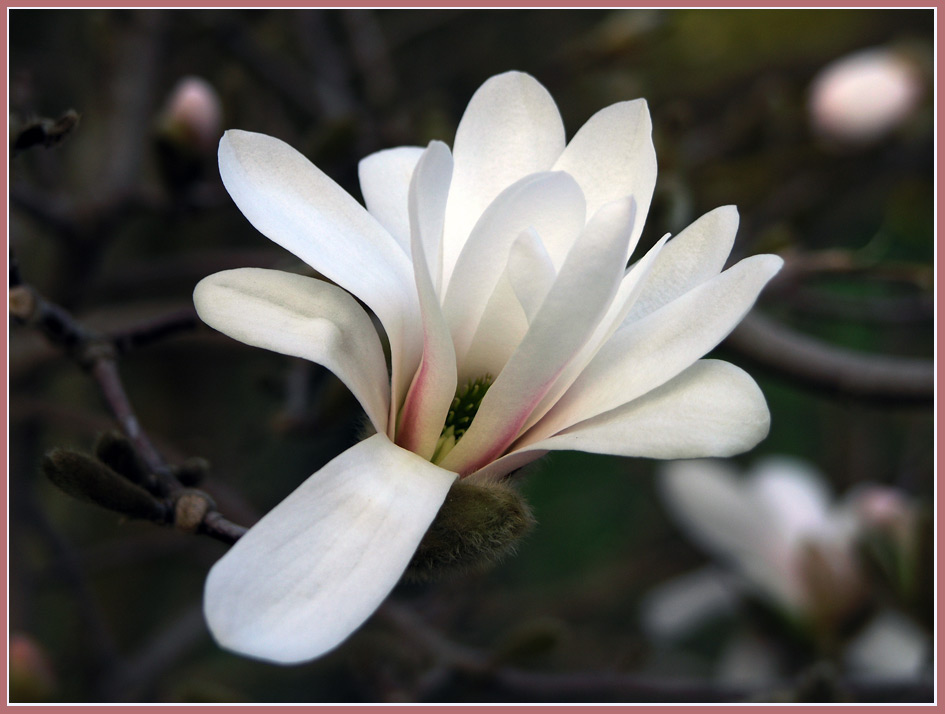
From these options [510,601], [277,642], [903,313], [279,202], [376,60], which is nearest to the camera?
[277,642]

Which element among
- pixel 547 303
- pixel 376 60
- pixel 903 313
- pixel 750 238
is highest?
pixel 376 60

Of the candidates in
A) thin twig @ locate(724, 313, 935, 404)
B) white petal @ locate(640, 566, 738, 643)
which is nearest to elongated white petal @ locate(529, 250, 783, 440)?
thin twig @ locate(724, 313, 935, 404)

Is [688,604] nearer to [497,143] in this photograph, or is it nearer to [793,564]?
[793,564]

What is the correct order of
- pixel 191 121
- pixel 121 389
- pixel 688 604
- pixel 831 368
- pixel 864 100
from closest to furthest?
1. pixel 121 389
2. pixel 191 121
3. pixel 831 368
4. pixel 864 100
5. pixel 688 604

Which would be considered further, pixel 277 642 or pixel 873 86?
pixel 873 86

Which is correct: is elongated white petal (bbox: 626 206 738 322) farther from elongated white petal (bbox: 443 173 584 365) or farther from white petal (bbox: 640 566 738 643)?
white petal (bbox: 640 566 738 643)

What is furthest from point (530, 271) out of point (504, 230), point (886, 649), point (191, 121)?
point (886, 649)

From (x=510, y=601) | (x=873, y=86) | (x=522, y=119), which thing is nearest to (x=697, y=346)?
(x=522, y=119)

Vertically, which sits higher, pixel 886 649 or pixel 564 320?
pixel 564 320

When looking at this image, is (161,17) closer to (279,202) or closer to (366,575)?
(279,202)
